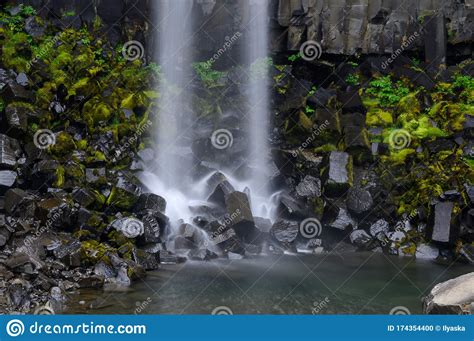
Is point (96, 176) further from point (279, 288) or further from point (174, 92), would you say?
point (174, 92)

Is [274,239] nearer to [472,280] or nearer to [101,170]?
[101,170]

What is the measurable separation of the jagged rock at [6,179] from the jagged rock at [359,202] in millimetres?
11646

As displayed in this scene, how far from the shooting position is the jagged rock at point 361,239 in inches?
731

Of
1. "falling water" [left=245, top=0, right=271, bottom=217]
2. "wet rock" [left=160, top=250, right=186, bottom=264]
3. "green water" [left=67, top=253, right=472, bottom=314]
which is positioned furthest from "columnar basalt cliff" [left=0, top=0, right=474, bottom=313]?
"green water" [left=67, top=253, right=472, bottom=314]

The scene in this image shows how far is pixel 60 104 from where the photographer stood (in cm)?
2030

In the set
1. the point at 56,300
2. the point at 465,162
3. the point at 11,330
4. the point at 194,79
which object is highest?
the point at 194,79

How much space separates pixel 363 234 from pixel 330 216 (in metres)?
1.34

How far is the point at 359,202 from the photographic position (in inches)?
762

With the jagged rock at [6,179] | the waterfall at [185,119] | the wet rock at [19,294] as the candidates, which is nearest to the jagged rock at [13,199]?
the jagged rock at [6,179]

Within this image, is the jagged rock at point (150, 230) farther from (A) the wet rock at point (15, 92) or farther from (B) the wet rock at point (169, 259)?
(A) the wet rock at point (15, 92)

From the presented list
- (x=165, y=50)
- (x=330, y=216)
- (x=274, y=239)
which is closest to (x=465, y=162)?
(x=330, y=216)

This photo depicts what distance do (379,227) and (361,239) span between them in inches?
41.6

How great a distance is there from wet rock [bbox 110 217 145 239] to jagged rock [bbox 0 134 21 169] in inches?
160

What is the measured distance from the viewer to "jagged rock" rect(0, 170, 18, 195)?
1614cm
